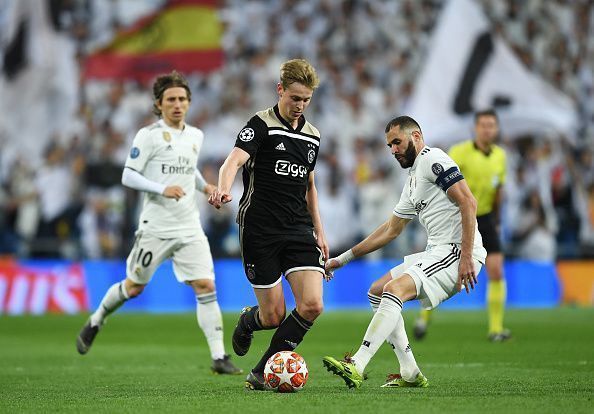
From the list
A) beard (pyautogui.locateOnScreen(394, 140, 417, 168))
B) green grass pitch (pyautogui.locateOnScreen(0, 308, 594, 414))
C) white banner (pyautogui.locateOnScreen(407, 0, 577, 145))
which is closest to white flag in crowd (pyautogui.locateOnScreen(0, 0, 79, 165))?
white banner (pyautogui.locateOnScreen(407, 0, 577, 145))

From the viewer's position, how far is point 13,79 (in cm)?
2512

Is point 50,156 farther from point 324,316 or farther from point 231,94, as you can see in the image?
point 324,316

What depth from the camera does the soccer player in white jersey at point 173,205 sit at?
32.9 ft

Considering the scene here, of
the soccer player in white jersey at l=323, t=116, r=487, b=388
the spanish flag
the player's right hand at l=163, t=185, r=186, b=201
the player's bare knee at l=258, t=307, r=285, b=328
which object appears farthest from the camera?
the spanish flag

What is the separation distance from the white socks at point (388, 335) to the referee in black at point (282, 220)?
1.52 feet

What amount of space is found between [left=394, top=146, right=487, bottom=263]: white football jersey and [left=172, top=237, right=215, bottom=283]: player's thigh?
259cm

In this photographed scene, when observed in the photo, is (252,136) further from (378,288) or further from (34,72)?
(34,72)

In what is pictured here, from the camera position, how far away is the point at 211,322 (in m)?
10.0

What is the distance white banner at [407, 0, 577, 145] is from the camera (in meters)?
21.9

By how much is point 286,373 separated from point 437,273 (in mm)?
1304

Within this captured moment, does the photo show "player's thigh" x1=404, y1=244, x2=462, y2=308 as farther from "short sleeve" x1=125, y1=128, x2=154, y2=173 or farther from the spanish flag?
the spanish flag

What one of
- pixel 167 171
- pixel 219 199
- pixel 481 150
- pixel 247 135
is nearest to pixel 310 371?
pixel 167 171

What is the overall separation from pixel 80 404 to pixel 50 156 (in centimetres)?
1583

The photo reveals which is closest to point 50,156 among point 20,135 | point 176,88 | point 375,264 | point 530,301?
point 20,135
